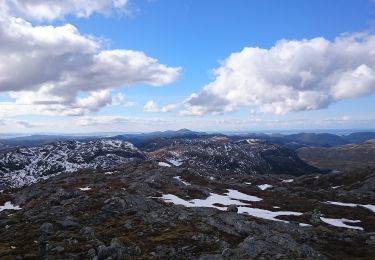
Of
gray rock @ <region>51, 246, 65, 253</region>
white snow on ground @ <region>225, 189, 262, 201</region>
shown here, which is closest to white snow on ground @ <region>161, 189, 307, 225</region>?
white snow on ground @ <region>225, 189, 262, 201</region>

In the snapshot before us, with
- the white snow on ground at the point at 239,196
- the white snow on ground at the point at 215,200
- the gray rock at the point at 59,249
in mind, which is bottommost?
the white snow on ground at the point at 239,196

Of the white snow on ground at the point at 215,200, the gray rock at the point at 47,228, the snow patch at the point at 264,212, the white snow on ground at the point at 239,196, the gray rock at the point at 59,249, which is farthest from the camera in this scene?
the white snow on ground at the point at 239,196

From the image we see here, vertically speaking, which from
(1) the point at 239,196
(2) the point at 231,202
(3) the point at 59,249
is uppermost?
(3) the point at 59,249

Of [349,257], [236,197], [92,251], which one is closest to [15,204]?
[236,197]

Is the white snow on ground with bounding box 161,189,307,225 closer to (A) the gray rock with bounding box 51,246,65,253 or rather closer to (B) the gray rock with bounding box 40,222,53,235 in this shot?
(B) the gray rock with bounding box 40,222,53,235

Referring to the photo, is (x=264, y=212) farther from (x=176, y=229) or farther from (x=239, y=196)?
(x=176, y=229)

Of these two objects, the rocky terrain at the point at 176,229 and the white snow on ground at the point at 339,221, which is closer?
the rocky terrain at the point at 176,229

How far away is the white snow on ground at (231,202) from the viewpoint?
64.9 metres

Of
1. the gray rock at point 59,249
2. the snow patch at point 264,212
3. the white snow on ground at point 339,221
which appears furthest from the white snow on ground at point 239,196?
the gray rock at point 59,249

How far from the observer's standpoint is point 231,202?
78562 mm

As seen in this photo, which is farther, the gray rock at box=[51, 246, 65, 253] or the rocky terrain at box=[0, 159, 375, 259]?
the gray rock at box=[51, 246, 65, 253]

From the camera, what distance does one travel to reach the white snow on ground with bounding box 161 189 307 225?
64881mm

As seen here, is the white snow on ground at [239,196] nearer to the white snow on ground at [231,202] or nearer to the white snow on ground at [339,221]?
the white snow on ground at [231,202]

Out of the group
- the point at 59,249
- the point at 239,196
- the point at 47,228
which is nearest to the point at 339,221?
the point at 239,196
